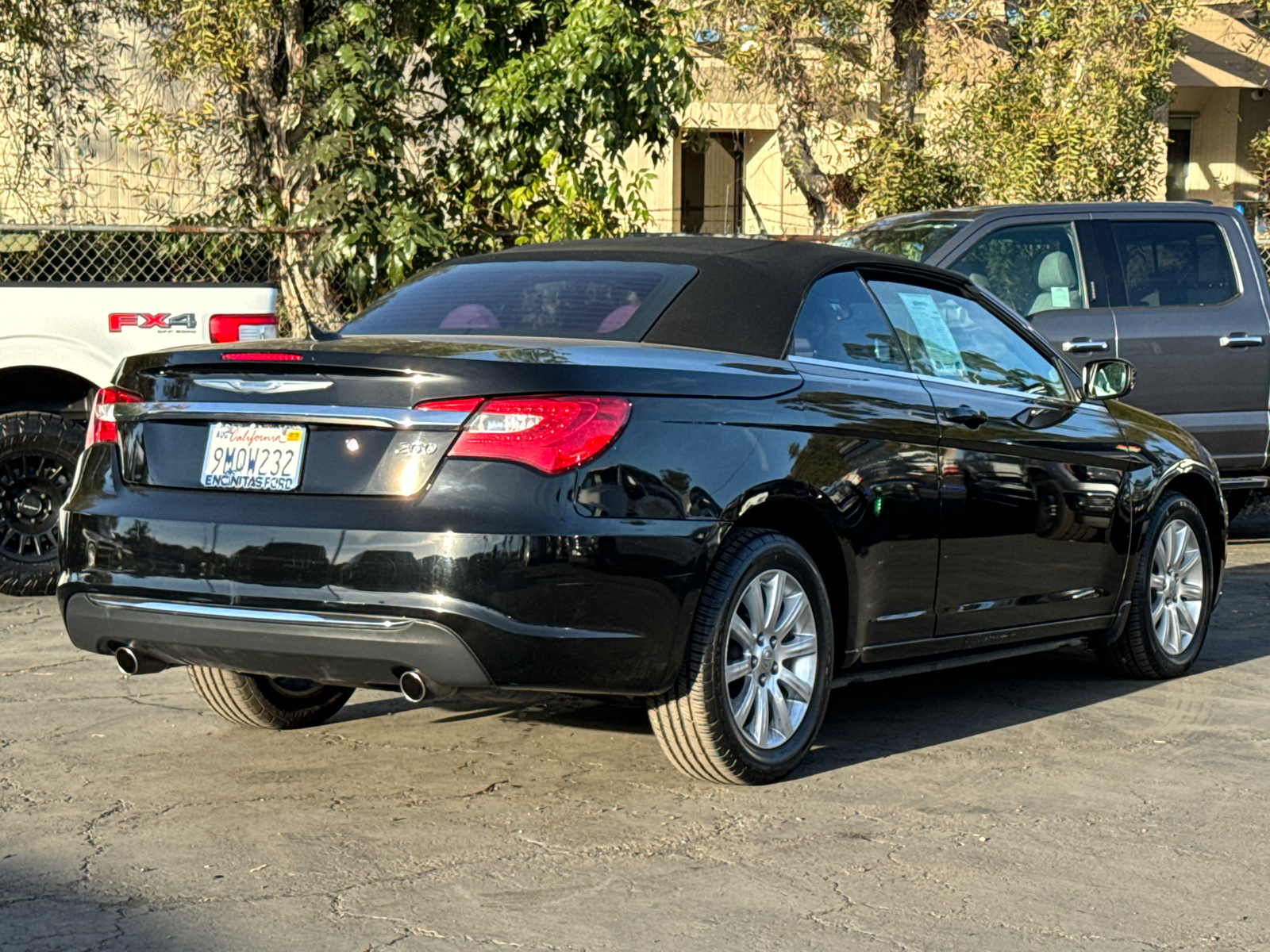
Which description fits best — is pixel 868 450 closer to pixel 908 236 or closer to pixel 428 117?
pixel 908 236

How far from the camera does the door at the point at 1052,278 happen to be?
33.1 ft

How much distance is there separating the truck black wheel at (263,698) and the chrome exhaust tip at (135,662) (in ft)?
1.93

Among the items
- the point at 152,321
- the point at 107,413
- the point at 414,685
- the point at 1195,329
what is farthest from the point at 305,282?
the point at 414,685

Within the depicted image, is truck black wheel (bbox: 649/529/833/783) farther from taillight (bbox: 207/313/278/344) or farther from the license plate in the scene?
taillight (bbox: 207/313/278/344)

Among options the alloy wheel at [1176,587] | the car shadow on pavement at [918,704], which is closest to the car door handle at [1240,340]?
the car shadow on pavement at [918,704]

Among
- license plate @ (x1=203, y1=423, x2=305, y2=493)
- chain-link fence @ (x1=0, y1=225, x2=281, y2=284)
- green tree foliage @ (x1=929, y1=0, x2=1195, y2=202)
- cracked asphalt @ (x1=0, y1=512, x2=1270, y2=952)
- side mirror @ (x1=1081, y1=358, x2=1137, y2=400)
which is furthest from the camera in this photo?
green tree foliage @ (x1=929, y1=0, x2=1195, y2=202)

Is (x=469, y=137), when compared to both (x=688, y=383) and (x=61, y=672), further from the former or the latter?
(x=688, y=383)

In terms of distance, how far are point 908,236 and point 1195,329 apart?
5.77ft

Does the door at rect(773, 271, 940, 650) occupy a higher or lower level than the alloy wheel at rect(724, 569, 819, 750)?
higher

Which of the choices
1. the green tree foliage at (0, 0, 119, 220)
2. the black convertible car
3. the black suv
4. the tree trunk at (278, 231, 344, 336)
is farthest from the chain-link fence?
the black convertible car

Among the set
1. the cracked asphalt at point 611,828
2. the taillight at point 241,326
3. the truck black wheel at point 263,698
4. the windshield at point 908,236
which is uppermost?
the windshield at point 908,236

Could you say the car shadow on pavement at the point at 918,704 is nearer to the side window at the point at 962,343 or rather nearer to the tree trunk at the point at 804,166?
the side window at the point at 962,343

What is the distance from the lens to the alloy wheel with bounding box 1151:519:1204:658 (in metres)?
7.12

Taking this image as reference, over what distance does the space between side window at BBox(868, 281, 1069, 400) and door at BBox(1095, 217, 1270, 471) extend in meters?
3.71
